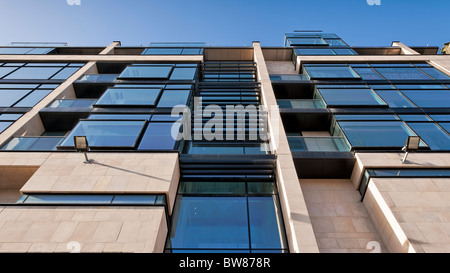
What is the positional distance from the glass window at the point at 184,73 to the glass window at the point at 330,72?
29.1 feet

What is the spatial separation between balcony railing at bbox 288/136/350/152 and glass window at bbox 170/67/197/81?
31.4 feet

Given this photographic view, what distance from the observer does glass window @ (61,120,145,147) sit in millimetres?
12480

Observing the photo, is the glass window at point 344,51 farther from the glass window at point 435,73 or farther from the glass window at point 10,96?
the glass window at point 10,96

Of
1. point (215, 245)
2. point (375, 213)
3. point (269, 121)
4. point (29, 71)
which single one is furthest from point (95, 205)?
point (29, 71)

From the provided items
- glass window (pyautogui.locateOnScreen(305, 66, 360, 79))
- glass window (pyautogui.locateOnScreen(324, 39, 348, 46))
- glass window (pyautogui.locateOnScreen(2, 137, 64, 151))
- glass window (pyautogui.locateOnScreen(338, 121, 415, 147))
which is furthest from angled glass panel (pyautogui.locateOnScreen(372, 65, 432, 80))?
glass window (pyautogui.locateOnScreen(2, 137, 64, 151))

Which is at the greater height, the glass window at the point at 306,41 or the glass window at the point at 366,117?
the glass window at the point at 306,41

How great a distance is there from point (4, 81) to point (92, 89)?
584 cm

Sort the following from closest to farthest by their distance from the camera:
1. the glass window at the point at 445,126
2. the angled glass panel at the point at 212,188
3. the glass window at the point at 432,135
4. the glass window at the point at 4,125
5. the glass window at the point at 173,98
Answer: the angled glass panel at the point at 212,188 → the glass window at the point at 432,135 → the glass window at the point at 445,126 → the glass window at the point at 4,125 → the glass window at the point at 173,98

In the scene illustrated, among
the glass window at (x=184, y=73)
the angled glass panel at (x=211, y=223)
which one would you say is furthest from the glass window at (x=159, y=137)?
the glass window at (x=184, y=73)

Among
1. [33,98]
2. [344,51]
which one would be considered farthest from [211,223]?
[344,51]

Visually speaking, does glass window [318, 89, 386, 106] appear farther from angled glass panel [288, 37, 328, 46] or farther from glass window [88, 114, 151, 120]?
angled glass panel [288, 37, 328, 46]

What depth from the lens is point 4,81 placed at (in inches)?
734

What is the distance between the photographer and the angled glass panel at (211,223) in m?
9.23

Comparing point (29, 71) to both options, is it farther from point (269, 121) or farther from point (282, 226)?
point (282, 226)
